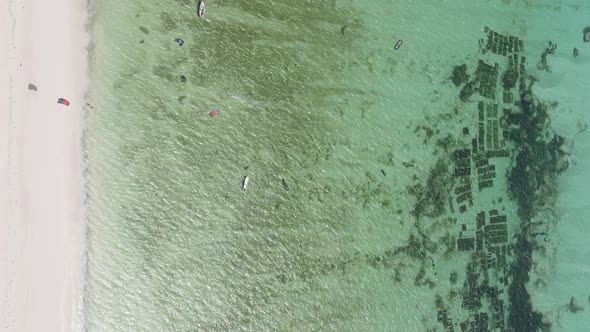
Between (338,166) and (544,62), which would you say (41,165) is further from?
(544,62)

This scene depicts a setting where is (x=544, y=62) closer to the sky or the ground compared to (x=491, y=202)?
closer to the sky

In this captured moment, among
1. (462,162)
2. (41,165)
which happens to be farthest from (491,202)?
(41,165)

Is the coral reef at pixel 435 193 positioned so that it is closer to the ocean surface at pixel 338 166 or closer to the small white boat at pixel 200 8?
the ocean surface at pixel 338 166

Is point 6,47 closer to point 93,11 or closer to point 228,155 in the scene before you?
point 93,11

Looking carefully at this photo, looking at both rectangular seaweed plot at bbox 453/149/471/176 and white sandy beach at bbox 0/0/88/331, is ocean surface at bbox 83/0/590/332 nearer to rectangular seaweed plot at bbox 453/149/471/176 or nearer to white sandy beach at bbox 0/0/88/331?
rectangular seaweed plot at bbox 453/149/471/176

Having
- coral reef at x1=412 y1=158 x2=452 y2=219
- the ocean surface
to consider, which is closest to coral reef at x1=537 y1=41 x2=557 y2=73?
the ocean surface

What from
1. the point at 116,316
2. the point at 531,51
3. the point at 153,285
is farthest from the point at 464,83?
the point at 116,316
